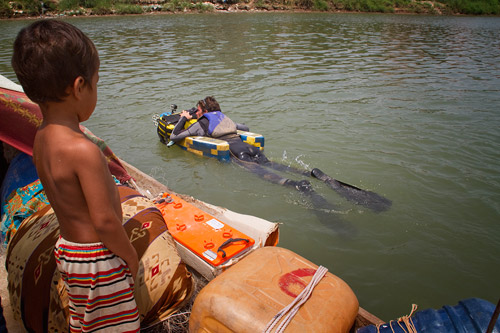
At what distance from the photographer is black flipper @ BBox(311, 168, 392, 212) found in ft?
15.5

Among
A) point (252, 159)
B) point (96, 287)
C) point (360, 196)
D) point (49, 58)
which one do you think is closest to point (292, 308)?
point (96, 287)

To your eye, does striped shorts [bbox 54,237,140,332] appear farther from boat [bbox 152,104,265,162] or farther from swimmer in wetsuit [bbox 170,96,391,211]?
boat [bbox 152,104,265,162]

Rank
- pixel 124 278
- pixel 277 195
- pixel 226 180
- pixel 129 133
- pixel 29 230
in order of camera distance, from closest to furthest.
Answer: pixel 124 278
pixel 29 230
pixel 277 195
pixel 226 180
pixel 129 133

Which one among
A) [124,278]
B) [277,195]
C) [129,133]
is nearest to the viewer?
[124,278]

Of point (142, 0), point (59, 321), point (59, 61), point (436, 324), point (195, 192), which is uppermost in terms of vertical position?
point (142, 0)

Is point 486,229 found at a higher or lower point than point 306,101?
lower

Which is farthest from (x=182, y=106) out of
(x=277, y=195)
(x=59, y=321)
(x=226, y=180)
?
(x=59, y=321)

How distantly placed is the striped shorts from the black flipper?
3705 mm

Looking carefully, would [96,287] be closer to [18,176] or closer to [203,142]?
[18,176]

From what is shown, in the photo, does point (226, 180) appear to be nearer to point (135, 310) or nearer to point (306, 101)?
point (135, 310)

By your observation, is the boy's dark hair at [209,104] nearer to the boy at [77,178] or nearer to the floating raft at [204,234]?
the floating raft at [204,234]

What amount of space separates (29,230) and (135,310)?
1.24 metres

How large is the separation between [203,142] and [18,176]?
3.27 m

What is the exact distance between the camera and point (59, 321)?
80.0 inches
